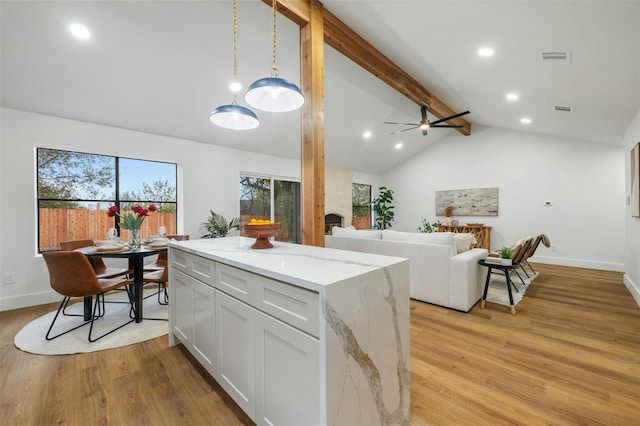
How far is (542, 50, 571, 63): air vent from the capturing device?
2584 millimetres

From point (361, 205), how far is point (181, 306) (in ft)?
21.8

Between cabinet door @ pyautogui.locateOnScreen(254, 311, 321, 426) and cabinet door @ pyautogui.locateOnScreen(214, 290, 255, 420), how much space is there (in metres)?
0.07

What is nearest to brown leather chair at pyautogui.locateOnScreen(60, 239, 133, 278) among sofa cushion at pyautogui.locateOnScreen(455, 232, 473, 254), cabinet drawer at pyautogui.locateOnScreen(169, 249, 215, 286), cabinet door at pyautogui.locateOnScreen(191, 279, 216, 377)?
cabinet drawer at pyautogui.locateOnScreen(169, 249, 215, 286)

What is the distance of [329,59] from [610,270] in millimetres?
6493

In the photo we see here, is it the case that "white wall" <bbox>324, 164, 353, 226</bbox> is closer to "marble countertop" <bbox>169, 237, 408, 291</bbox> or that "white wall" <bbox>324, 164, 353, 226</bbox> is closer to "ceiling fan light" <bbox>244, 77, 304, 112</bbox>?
"ceiling fan light" <bbox>244, 77, 304, 112</bbox>

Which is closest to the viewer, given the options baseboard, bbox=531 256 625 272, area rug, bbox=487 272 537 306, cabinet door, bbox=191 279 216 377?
cabinet door, bbox=191 279 216 377

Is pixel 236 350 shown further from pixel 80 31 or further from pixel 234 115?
pixel 80 31

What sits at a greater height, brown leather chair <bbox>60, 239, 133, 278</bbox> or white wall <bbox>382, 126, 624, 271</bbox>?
white wall <bbox>382, 126, 624, 271</bbox>

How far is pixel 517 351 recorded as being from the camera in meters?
2.26

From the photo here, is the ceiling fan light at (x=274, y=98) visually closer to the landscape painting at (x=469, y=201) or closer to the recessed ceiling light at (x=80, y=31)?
the recessed ceiling light at (x=80, y=31)

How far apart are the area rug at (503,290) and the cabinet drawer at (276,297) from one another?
3339 millimetres

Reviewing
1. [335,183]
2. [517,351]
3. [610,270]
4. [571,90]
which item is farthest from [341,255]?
[610,270]

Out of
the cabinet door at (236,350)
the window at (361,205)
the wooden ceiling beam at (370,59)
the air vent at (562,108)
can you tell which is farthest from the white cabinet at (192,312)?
the window at (361,205)

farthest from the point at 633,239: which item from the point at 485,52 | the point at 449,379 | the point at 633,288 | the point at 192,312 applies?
the point at 192,312
